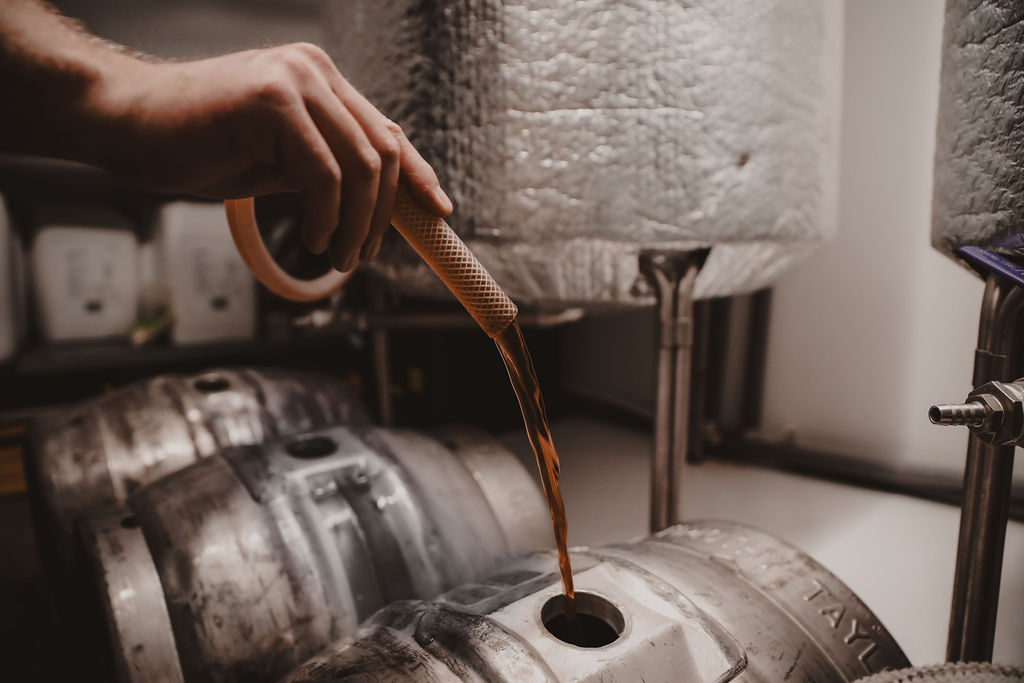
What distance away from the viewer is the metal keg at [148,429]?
1.00 meters

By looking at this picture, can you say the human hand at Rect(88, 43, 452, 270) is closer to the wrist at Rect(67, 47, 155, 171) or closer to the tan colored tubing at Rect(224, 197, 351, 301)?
the wrist at Rect(67, 47, 155, 171)

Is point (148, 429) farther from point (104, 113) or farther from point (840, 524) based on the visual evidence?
point (840, 524)

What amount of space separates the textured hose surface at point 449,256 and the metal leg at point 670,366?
43 centimetres

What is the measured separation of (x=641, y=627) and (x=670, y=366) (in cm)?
50

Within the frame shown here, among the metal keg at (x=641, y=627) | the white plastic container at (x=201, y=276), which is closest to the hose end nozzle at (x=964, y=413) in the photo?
the metal keg at (x=641, y=627)

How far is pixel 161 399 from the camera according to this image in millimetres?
1124

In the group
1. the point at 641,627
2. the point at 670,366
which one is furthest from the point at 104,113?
the point at 670,366

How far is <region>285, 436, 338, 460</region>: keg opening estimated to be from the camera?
92cm

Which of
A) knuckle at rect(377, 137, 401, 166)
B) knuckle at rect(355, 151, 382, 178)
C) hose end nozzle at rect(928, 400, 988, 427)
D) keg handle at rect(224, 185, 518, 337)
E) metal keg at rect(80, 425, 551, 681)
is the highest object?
knuckle at rect(377, 137, 401, 166)

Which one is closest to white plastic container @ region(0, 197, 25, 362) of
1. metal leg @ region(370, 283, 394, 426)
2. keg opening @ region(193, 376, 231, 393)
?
keg opening @ region(193, 376, 231, 393)

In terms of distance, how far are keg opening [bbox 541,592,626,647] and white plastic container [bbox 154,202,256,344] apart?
1.55 m

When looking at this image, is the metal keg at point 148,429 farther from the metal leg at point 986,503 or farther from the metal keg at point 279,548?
the metal leg at point 986,503

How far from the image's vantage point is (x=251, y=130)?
0.36 metres

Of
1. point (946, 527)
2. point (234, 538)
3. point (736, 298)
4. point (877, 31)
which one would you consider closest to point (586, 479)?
point (736, 298)
